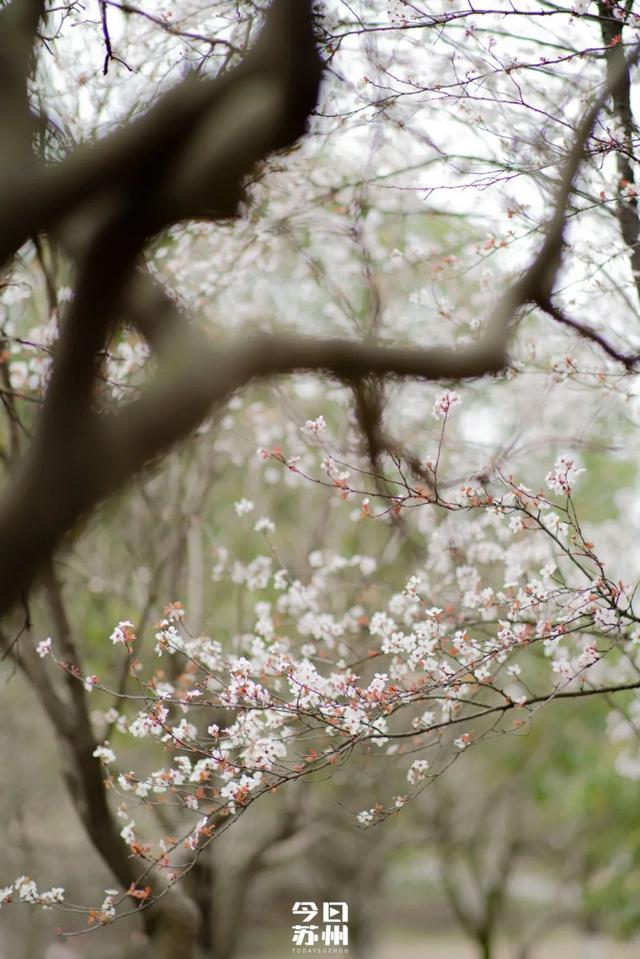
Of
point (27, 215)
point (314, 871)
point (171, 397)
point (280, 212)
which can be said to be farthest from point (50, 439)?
point (314, 871)

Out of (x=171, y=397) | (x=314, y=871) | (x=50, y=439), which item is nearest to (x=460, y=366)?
(x=171, y=397)

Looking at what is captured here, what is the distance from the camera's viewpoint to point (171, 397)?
1.90 m

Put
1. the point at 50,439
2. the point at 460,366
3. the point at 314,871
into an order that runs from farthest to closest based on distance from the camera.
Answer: the point at 314,871 < the point at 460,366 < the point at 50,439

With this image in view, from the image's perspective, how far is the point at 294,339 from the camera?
2135mm

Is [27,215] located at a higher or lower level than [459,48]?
lower

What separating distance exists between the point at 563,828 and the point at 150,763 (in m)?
A: 6.97

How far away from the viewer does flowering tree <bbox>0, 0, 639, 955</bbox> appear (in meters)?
1.96

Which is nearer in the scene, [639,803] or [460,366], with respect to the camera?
[460,366]

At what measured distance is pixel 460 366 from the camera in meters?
2.26

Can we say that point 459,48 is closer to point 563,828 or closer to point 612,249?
point 612,249

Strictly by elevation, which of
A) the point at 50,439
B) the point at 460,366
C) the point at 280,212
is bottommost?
the point at 50,439

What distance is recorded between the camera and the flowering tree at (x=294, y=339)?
1958 mm

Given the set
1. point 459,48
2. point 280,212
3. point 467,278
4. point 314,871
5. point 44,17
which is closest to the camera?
point 44,17

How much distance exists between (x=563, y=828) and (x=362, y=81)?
41.9 ft
